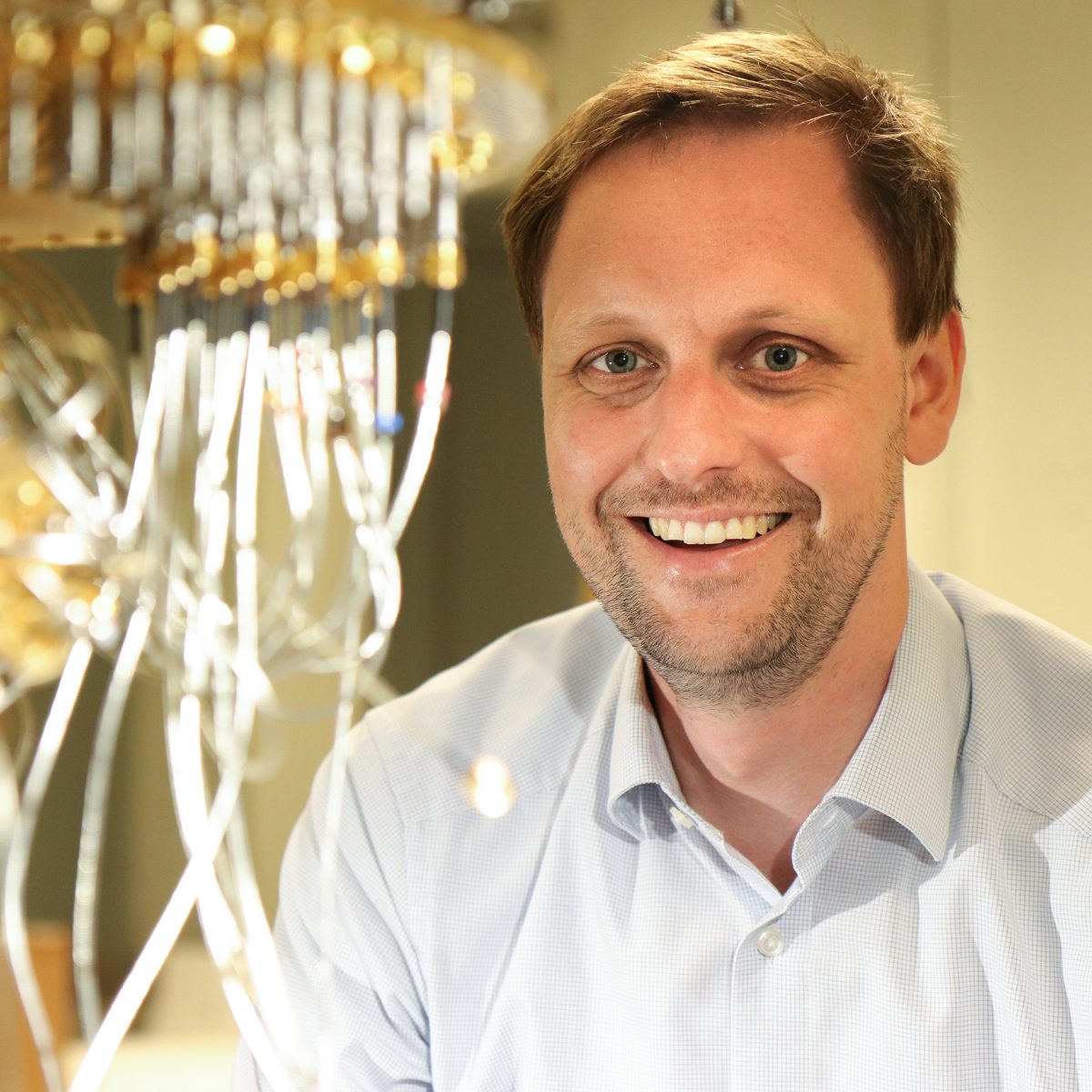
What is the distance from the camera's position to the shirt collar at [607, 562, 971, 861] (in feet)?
3.28

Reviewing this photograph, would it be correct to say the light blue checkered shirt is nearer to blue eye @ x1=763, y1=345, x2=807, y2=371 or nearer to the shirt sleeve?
the shirt sleeve

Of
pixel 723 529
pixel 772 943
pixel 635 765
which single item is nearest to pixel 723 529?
pixel 723 529

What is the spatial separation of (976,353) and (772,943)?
0.49 m

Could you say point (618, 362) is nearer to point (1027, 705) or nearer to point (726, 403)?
point (726, 403)

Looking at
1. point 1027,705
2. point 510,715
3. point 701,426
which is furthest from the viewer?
point 510,715

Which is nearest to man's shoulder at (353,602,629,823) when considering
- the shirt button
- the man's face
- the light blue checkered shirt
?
the light blue checkered shirt

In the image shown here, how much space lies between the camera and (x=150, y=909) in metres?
0.84

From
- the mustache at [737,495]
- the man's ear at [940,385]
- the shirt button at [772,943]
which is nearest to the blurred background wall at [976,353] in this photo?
the man's ear at [940,385]

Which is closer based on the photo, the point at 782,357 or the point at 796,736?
the point at 782,357

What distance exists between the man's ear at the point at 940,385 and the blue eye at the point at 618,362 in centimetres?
22

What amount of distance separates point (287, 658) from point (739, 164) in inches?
19.8

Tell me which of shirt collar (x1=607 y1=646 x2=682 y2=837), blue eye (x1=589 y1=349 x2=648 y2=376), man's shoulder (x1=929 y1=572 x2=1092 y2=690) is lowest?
shirt collar (x1=607 y1=646 x2=682 y2=837)

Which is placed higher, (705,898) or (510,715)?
(510,715)

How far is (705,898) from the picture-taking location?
3.44 feet
